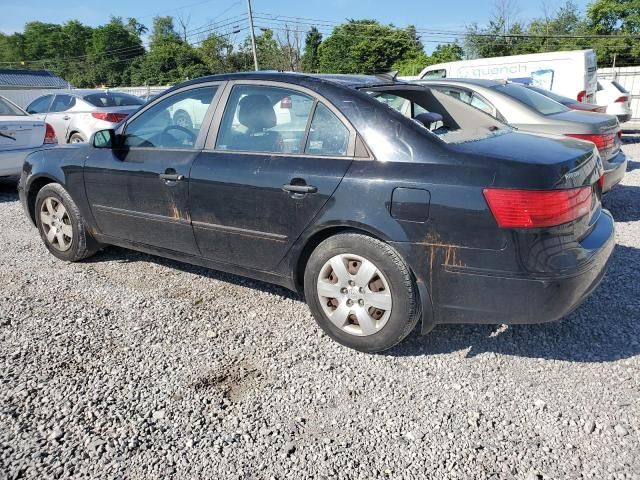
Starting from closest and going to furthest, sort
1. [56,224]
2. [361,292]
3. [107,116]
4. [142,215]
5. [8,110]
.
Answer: [361,292]
[142,215]
[56,224]
[8,110]
[107,116]

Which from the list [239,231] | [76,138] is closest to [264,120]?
[239,231]

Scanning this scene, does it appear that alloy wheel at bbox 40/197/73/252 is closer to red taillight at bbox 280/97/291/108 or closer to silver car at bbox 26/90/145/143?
red taillight at bbox 280/97/291/108

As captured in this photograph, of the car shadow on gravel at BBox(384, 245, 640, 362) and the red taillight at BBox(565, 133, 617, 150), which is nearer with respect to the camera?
the car shadow on gravel at BBox(384, 245, 640, 362)

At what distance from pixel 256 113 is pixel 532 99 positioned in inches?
169

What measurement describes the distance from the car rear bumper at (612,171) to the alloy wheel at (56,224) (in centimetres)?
520

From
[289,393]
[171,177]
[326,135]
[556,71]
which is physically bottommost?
[289,393]

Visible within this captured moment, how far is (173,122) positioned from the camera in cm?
382

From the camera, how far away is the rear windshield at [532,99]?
5957mm

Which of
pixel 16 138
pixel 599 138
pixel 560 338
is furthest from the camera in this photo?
pixel 16 138

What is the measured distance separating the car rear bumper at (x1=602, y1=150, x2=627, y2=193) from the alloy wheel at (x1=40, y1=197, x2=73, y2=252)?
520cm

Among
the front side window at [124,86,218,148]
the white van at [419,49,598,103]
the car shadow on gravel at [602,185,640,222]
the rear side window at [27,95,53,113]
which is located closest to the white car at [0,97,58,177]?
the rear side window at [27,95,53,113]

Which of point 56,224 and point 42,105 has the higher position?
point 42,105

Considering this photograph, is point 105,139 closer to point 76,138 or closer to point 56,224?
point 56,224

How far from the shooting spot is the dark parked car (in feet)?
8.07
